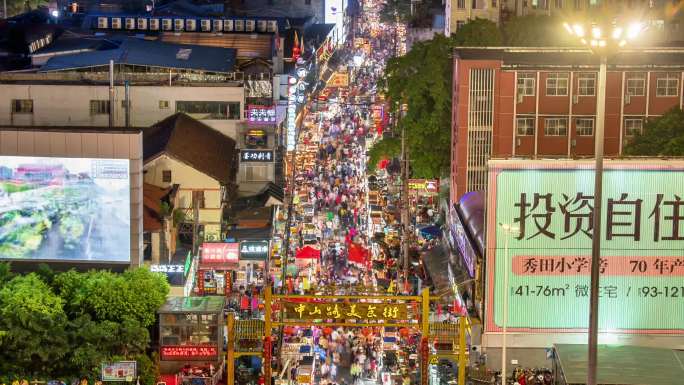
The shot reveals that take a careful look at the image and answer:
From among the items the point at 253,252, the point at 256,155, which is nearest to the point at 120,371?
the point at 253,252

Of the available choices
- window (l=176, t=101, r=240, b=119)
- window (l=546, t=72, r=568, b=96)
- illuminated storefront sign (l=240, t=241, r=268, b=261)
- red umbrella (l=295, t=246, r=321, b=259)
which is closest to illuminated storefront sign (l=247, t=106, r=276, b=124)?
window (l=176, t=101, r=240, b=119)

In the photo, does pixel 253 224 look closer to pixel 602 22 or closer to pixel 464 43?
pixel 464 43

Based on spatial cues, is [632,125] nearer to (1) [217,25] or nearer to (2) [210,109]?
(2) [210,109]

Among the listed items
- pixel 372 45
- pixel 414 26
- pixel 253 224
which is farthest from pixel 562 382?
pixel 372 45

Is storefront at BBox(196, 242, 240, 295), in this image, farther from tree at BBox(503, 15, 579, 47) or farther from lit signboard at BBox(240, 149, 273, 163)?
tree at BBox(503, 15, 579, 47)

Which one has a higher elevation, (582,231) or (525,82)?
(525,82)

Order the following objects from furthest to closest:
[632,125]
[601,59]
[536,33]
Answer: [536,33], [632,125], [601,59]
